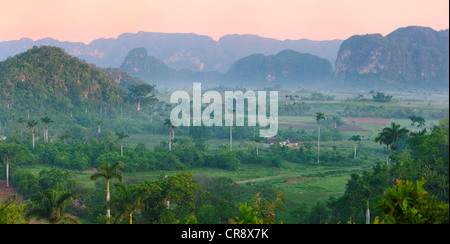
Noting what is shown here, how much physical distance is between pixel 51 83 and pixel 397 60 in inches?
5214

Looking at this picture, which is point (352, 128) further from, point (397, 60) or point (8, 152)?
point (397, 60)

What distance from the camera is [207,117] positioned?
59.5 meters

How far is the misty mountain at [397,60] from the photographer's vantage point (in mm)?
143750

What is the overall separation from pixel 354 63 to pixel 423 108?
101 metres

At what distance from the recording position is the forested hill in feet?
185

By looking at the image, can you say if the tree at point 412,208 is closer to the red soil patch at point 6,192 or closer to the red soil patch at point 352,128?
the red soil patch at point 6,192

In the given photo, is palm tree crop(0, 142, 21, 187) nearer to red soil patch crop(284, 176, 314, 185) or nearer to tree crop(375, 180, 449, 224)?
red soil patch crop(284, 176, 314, 185)

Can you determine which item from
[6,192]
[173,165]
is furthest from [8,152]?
[173,165]

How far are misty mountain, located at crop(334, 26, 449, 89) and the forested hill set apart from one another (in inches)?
4470

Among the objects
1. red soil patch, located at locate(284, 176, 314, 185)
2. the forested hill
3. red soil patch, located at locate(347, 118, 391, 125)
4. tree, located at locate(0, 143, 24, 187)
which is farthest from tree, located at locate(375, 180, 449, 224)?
red soil patch, located at locate(347, 118, 391, 125)

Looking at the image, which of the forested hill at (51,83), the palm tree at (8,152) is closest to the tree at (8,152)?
the palm tree at (8,152)

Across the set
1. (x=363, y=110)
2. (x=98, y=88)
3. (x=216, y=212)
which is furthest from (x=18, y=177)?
(x=363, y=110)

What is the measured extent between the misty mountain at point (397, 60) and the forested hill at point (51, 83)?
113543 millimetres
